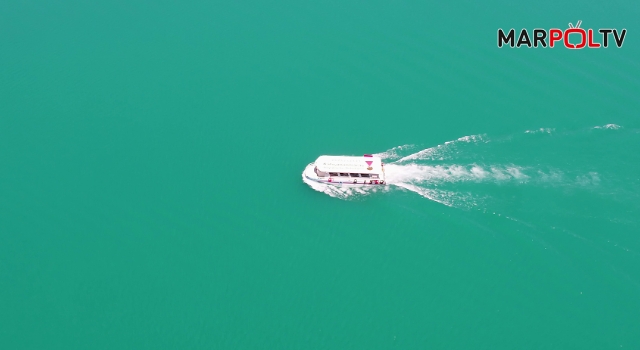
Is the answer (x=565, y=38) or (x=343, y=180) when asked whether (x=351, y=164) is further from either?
(x=565, y=38)

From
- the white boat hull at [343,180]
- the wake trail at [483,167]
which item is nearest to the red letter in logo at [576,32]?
the wake trail at [483,167]

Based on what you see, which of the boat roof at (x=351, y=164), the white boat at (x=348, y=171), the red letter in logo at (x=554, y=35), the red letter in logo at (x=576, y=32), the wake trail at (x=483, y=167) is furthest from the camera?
the red letter in logo at (x=554, y=35)

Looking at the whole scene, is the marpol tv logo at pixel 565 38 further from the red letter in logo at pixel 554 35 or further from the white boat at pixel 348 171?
the white boat at pixel 348 171

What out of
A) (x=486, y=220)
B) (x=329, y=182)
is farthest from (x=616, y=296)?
(x=329, y=182)

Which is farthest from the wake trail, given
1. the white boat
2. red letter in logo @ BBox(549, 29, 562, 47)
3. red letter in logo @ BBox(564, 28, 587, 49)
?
red letter in logo @ BBox(549, 29, 562, 47)

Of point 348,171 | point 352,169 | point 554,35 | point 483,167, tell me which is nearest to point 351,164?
point 352,169

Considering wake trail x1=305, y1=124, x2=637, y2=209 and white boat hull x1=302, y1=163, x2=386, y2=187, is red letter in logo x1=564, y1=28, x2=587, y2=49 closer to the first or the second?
wake trail x1=305, y1=124, x2=637, y2=209

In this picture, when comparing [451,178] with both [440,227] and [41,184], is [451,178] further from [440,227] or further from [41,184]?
[41,184]
